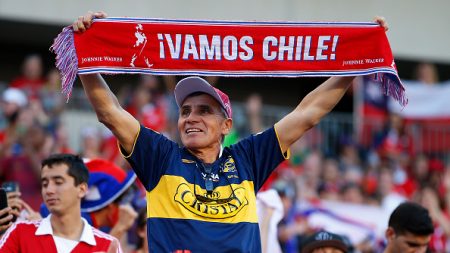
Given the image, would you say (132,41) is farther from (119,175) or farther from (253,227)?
(119,175)

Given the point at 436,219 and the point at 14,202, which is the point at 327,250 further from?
the point at 436,219

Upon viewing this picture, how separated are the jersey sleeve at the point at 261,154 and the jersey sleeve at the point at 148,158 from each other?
47 centimetres

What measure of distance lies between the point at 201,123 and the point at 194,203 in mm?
550

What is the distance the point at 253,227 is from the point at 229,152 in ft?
1.60

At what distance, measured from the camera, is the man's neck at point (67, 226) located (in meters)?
6.80

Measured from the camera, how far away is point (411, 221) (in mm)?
7449

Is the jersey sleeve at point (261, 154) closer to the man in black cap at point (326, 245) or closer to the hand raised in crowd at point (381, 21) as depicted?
the hand raised in crowd at point (381, 21)

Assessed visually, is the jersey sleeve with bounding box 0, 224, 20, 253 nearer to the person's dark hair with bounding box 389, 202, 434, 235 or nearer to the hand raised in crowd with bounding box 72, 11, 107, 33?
the hand raised in crowd with bounding box 72, 11, 107, 33

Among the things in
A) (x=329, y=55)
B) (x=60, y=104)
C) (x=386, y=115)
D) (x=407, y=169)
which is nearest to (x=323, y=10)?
(x=386, y=115)

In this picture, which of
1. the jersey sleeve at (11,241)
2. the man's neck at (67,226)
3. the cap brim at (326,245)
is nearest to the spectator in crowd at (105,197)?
the man's neck at (67,226)

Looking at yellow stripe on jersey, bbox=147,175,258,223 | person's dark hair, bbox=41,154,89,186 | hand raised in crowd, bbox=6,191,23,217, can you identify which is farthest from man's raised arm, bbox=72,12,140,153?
hand raised in crowd, bbox=6,191,23,217

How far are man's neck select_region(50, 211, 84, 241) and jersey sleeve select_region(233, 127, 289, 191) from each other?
1.27 metres

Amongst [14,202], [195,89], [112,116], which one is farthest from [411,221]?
[14,202]

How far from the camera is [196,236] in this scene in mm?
5773
